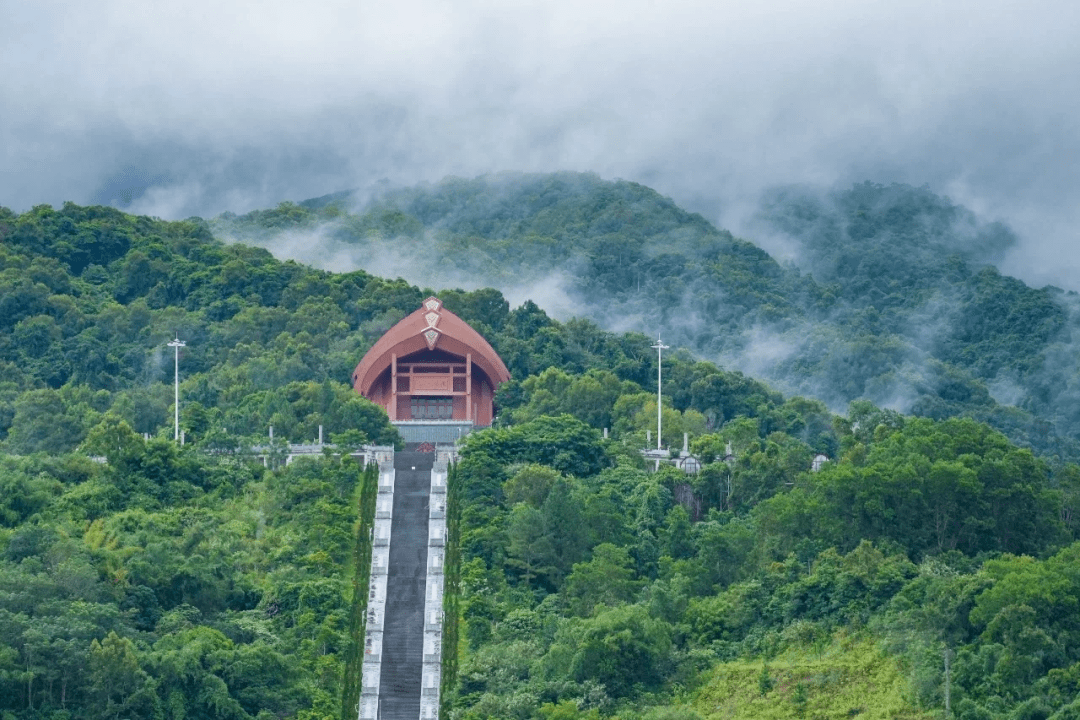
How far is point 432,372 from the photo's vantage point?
227 ft

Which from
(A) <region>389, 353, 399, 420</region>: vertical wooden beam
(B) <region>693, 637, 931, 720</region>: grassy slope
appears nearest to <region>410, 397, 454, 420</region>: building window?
(A) <region>389, 353, 399, 420</region>: vertical wooden beam

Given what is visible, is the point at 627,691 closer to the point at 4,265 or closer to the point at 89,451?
the point at 89,451

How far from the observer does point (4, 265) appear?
78.1 m

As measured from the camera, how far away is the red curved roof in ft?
224

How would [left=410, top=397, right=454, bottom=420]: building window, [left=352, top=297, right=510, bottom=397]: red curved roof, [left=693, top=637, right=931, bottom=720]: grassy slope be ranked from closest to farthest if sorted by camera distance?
1. [left=693, top=637, right=931, bottom=720]: grassy slope
2. [left=352, top=297, right=510, bottom=397]: red curved roof
3. [left=410, top=397, right=454, bottom=420]: building window

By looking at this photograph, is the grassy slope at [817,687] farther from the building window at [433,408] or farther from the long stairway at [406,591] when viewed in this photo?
the building window at [433,408]

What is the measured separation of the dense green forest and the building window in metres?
1.80

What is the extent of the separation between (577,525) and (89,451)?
1328 cm

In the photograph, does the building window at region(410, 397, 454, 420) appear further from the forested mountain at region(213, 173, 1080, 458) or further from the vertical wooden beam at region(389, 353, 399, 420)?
the forested mountain at region(213, 173, 1080, 458)

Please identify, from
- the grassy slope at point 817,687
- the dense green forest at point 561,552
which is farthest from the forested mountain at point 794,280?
the grassy slope at point 817,687

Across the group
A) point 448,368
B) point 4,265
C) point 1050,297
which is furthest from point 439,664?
point 1050,297

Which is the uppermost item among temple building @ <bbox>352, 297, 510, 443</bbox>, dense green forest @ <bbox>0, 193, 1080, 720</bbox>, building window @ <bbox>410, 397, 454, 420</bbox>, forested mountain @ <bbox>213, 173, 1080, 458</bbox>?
forested mountain @ <bbox>213, 173, 1080, 458</bbox>

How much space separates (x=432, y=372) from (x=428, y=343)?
58.8 inches

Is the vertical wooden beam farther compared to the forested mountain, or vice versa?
the forested mountain
